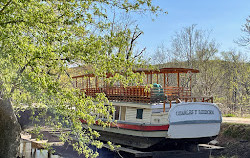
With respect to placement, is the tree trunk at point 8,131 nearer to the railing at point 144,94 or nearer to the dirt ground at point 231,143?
the railing at point 144,94

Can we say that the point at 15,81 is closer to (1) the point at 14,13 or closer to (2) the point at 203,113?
(1) the point at 14,13

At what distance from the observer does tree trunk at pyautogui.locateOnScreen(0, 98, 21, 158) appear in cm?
962

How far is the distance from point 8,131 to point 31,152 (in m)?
9.77

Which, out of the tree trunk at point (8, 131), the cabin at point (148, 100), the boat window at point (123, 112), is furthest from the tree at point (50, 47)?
the boat window at point (123, 112)

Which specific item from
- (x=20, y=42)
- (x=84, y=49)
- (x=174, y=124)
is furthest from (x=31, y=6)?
(x=174, y=124)

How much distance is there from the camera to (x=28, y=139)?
2022cm

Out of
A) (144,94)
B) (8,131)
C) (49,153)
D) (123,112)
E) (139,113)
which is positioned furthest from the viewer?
(49,153)

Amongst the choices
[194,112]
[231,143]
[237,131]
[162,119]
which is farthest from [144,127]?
[237,131]

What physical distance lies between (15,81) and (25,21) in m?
1.57

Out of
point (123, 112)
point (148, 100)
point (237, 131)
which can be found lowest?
point (237, 131)

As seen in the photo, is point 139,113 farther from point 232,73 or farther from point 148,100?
point 232,73

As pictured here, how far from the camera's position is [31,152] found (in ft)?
61.6

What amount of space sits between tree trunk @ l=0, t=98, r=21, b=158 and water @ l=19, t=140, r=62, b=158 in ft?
26.0

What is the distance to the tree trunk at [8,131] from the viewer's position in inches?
379
